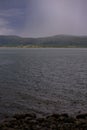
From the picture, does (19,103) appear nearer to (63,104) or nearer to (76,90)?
(63,104)

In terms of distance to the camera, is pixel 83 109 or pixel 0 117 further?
pixel 83 109

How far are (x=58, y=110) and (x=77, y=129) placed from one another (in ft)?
38.5

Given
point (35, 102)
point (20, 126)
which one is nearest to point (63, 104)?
point (35, 102)

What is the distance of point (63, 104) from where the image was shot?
38531mm

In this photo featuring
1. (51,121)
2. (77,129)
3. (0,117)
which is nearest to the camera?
(77,129)

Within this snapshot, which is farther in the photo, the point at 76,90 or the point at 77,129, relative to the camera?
the point at 76,90

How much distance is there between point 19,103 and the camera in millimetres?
39219

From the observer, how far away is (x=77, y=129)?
23516 millimetres

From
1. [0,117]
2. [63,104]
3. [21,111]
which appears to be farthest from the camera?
[63,104]

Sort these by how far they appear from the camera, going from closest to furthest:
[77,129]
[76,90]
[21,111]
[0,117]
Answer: [77,129] < [0,117] < [21,111] < [76,90]

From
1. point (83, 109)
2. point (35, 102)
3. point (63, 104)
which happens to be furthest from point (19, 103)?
point (83, 109)

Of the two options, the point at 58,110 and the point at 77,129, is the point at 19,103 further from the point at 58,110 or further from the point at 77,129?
the point at 77,129

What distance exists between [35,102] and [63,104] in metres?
4.61

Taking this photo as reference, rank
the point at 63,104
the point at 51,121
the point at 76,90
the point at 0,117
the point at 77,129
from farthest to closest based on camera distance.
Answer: the point at 76,90 → the point at 63,104 → the point at 0,117 → the point at 51,121 → the point at 77,129
